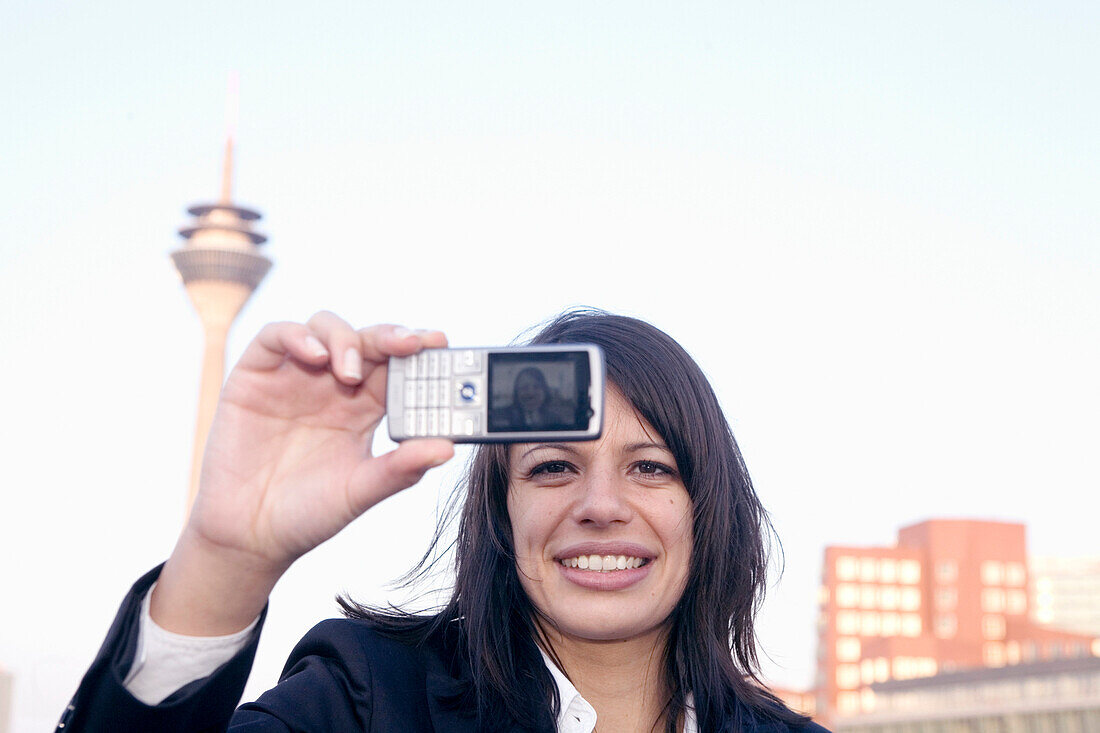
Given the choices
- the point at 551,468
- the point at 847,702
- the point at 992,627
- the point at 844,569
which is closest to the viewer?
the point at 551,468

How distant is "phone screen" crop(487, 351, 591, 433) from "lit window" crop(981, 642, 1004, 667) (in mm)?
89926

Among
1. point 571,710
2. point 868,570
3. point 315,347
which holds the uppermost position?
point 868,570

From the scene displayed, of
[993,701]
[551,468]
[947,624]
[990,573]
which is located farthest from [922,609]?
[551,468]

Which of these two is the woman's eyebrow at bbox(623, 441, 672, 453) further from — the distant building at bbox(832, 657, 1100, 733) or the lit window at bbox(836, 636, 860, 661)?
the lit window at bbox(836, 636, 860, 661)

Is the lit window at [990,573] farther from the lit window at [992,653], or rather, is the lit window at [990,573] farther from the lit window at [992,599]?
the lit window at [992,653]

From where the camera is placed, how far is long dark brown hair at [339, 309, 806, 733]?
10.1ft

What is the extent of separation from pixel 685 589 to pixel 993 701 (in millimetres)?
45359

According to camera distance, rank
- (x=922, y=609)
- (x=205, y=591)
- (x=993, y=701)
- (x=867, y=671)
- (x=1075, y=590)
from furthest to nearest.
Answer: (x=1075, y=590)
(x=922, y=609)
(x=867, y=671)
(x=993, y=701)
(x=205, y=591)

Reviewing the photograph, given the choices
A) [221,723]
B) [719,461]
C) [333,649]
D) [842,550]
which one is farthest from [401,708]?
[842,550]

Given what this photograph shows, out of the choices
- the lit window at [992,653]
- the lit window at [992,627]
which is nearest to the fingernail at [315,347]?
the lit window at [992,653]

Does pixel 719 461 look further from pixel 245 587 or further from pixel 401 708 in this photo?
pixel 245 587

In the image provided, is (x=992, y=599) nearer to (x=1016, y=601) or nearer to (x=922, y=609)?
(x=1016, y=601)

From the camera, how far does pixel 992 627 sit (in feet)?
291

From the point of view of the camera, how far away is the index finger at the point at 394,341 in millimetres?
2197
